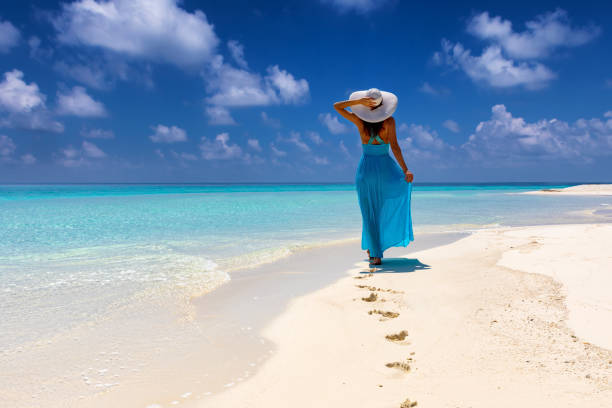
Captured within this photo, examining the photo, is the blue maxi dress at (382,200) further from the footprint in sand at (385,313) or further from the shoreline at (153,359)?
the footprint in sand at (385,313)

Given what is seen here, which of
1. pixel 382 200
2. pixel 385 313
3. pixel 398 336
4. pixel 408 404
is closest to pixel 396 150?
pixel 382 200

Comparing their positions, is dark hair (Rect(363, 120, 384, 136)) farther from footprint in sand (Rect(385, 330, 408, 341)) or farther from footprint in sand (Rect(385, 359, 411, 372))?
footprint in sand (Rect(385, 359, 411, 372))

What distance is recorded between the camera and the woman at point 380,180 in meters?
5.32

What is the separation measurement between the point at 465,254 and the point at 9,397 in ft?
19.7

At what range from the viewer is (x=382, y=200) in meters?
5.84

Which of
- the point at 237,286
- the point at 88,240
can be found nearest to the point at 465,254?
the point at 237,286

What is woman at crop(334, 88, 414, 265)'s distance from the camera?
17.5 feet

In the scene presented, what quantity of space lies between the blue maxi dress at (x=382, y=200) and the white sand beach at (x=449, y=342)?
3.37ft

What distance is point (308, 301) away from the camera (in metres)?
4.05

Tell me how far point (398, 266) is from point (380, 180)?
4.41 ft

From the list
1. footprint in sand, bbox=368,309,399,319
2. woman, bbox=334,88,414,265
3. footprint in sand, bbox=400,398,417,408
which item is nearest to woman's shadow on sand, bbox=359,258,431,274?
woman, bbox=334,88,414,265

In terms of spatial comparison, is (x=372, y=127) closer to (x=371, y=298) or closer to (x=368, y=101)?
(x=368, y=101)

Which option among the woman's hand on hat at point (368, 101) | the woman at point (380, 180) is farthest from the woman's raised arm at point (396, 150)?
the woman's hand on hat at point (368, 101)

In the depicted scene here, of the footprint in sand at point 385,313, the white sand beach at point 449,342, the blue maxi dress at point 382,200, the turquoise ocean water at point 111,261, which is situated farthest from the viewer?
the blue maxi dress at point 382,200
